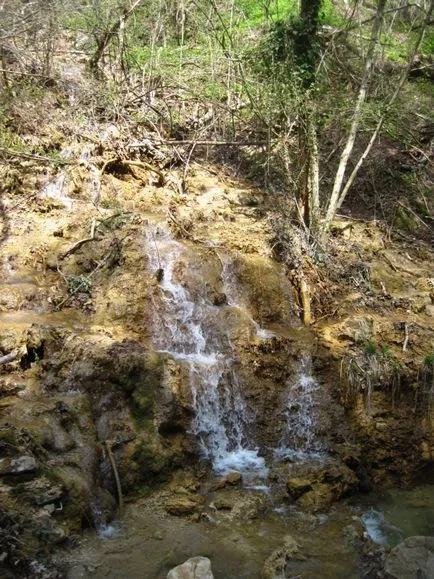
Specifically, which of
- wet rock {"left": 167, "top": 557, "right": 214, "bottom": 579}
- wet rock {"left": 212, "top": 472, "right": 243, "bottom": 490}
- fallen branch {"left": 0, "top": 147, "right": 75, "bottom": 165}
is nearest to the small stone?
wet rock {"left": 212, "top": 472, "right": 243, "bottom": 490}

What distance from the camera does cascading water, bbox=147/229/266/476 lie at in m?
6.73

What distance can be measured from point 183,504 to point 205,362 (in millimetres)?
2099

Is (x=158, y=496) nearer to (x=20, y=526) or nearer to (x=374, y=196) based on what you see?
(x=20, y=526)

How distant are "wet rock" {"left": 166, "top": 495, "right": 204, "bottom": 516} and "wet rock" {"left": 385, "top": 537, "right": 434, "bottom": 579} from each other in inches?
78.2

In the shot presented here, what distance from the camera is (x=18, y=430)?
5.40 meters

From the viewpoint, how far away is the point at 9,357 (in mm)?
5887

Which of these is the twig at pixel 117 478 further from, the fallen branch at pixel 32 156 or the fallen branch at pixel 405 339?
the fallen branch at pixel 32 156

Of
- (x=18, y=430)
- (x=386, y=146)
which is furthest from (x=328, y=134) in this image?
(x=18, y=430)

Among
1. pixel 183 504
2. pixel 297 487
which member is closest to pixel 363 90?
pixel 297 487

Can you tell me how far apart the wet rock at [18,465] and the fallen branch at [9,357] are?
3.80 ft

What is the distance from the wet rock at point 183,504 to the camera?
559 cm

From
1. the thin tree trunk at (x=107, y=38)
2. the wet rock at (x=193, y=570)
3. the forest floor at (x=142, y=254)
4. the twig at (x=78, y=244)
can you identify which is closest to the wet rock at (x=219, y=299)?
the forest floor at (x=142, y=254)

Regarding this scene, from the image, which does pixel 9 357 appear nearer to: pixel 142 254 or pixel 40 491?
pixel 40 491

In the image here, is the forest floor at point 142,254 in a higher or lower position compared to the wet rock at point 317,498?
higher
